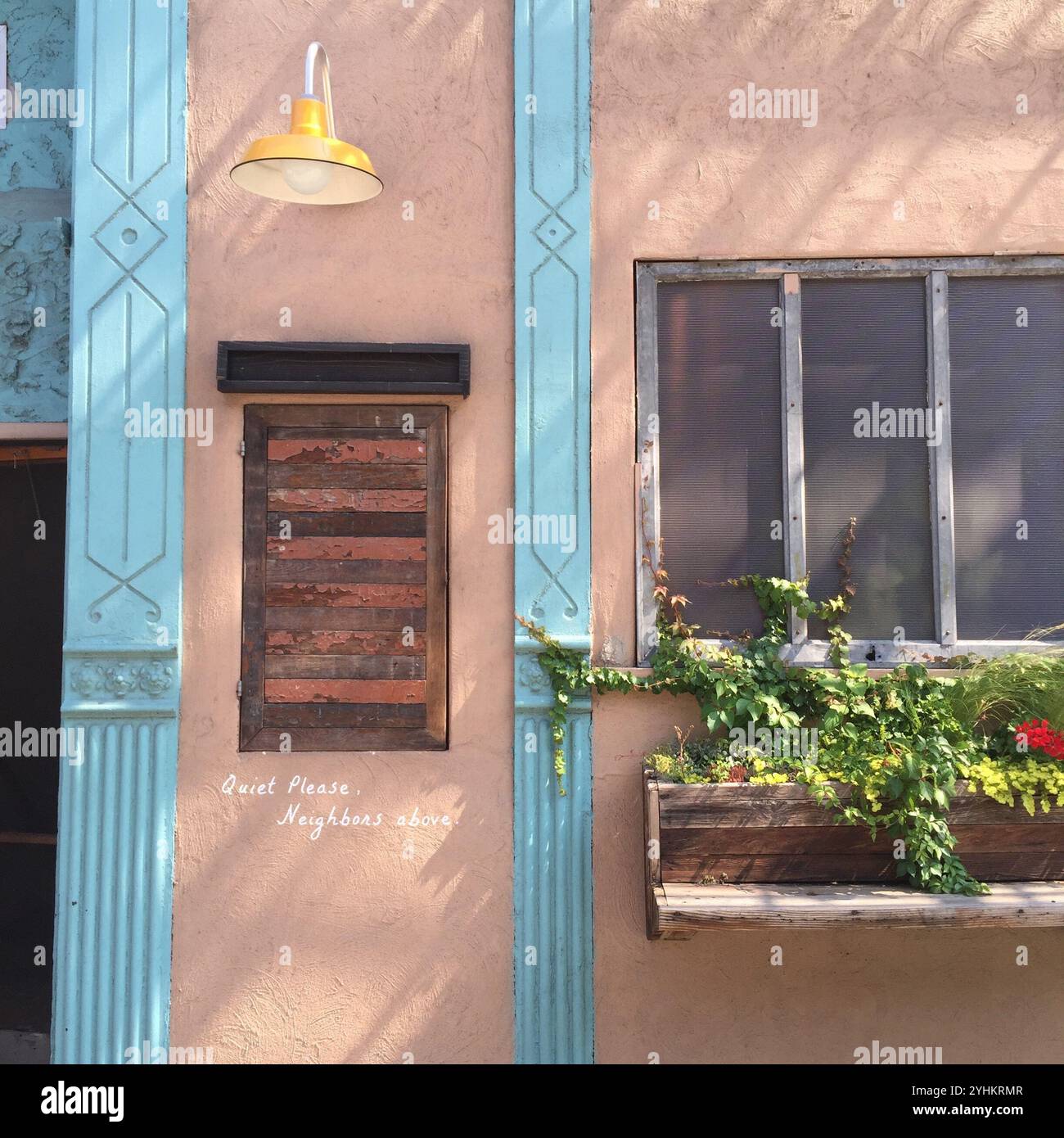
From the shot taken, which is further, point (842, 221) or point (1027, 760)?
point (842, 221)

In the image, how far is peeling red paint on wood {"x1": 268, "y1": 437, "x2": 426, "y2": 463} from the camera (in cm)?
454

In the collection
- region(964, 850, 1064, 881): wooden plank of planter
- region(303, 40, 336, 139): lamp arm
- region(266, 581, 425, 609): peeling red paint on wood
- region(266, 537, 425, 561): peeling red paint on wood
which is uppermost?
region(303, 40, 336, 139): lamp arm

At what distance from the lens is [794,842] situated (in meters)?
4.09

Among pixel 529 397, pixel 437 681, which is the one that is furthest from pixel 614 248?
pixel 437 681

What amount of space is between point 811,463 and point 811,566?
49cm

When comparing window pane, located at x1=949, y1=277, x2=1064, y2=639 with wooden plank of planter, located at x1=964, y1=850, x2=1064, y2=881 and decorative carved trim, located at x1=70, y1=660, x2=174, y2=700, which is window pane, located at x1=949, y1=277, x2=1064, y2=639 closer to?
wooden plank of planter, located at x1=964, y1=850, x2=1064, y2=881

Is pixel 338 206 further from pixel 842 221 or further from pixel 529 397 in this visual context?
pixel 842 221

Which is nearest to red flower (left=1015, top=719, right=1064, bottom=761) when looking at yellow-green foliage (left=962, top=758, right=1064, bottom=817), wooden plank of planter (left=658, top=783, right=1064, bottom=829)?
yellow-green foliage (left=962, top=758, right=1064, bottom=817)

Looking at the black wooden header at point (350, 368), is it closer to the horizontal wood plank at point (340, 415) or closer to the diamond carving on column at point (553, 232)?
the horizontal wood plank at point (340, 415)

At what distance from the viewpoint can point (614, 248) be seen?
182 inches

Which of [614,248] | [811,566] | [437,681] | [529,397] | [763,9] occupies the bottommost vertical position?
[437,681]

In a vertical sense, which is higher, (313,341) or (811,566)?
(313,341)

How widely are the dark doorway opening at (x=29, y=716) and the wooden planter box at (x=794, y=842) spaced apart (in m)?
3.50

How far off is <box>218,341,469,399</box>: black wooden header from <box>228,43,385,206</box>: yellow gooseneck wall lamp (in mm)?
663
